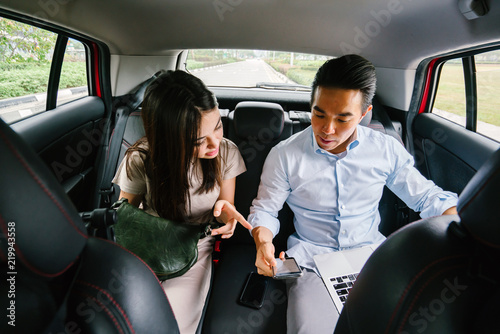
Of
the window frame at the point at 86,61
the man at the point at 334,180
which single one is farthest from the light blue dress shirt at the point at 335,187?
the window frame at the point at 86,61

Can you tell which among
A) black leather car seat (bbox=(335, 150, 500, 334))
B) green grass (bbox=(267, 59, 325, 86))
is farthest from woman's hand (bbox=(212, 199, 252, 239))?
green grass (bbox=(267, 59, 325, 86))

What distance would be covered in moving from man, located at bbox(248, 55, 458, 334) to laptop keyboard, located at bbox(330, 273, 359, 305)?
0.28 ft

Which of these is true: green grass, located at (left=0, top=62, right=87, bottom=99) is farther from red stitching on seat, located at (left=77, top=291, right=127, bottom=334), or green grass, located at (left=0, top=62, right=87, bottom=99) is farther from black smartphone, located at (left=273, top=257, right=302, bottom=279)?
black smartphone, located at (left=273, top=257, right=302, bottom=279)

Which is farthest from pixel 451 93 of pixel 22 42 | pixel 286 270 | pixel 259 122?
pixel 22 42

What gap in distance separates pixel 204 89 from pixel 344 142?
0.70 metres

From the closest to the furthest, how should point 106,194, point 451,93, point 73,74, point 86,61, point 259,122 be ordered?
point 259,122 < point 451,93 < point 106,194 < point 73,74 < point 86,61

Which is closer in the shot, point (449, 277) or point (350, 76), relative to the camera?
point (449, 277)

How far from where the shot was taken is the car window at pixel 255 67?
2.36 meters

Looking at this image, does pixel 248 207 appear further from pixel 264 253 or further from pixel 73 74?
pixel 73 74

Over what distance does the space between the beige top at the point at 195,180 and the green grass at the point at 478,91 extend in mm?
1417

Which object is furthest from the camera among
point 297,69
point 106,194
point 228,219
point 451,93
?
point 297,69

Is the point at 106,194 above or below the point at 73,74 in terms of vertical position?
below

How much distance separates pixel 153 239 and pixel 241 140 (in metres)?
0.75

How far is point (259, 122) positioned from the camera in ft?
5.06
